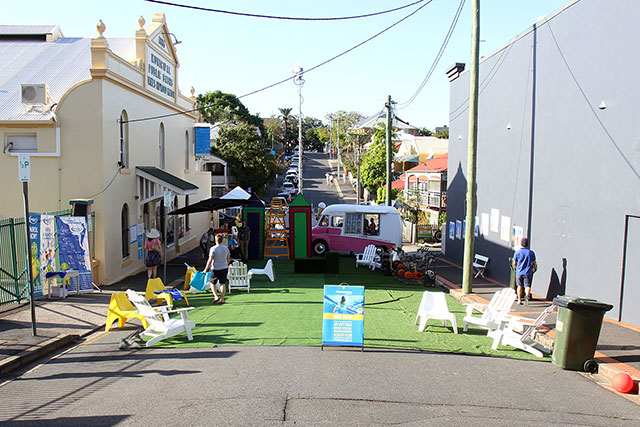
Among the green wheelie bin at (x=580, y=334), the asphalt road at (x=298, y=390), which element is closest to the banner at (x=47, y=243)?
the asphalt road at (x=298, y=390)

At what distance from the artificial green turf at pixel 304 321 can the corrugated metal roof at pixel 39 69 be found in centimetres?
835

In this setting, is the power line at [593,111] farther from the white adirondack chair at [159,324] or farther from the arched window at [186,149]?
the arched window at [186,149]

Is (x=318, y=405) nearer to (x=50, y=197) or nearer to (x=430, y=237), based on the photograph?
(x=50, y=197)

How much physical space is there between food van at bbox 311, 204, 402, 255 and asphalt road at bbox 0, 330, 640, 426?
13.7 metres

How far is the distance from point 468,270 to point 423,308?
4685 millimetres

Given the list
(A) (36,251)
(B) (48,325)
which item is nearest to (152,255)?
(A) (36,251)

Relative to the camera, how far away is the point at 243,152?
5106 centimetres

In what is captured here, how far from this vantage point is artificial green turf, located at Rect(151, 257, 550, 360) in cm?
914

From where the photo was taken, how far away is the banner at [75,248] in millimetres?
13954

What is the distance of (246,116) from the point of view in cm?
8000

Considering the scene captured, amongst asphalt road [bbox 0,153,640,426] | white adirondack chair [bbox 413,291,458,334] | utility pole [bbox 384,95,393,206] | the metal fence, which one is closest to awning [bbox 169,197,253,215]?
the metal fence

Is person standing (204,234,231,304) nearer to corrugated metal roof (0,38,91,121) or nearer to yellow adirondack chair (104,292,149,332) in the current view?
yellow adirondack chair (104,292,149,332)

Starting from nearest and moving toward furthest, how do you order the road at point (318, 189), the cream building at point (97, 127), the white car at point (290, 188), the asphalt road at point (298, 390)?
the asphalt road at point (298, 390)
the cream building at point (97, 127)
the road at point (318, 189)
the white car at point (290, 188)

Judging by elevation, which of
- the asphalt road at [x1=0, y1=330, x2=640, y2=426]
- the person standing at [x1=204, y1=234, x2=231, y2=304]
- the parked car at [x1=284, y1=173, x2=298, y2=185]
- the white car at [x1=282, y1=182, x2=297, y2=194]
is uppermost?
the parked car at [x1=284, y1=173, x2=298, y2=185]
